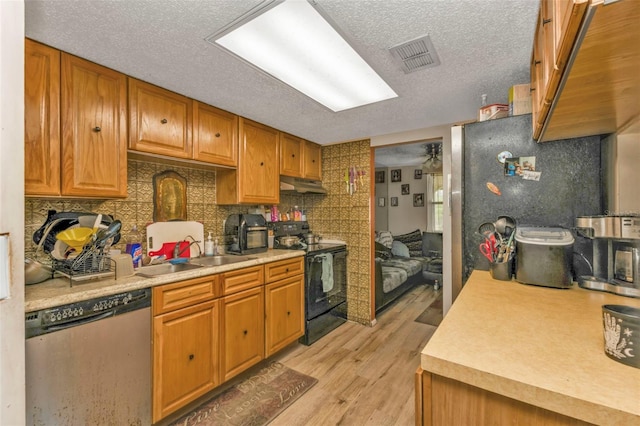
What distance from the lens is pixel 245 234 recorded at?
258 centimetres

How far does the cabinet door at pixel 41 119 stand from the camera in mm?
→ 1389

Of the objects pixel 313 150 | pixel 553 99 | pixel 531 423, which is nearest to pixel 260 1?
pixel 553 99

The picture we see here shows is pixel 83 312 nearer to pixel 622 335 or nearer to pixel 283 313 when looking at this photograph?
pixel 283 313

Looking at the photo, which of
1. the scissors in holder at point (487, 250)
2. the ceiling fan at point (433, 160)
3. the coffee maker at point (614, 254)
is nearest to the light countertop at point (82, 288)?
the scissors in holder at point (487, 250)

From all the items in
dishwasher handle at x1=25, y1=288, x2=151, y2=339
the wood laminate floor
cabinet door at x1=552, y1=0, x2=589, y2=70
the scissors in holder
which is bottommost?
the wood laminate floor

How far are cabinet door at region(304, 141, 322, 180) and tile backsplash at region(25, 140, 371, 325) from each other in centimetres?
8

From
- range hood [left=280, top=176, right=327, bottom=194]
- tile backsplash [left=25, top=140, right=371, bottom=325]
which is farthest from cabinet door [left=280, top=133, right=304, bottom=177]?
tile backsplash [left=25, top=140, right=371, bottom=325]

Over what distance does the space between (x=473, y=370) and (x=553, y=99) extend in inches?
36.6

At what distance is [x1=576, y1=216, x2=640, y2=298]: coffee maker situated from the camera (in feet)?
3.43

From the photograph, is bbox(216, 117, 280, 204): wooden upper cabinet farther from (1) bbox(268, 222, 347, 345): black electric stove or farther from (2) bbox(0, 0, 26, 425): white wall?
(2) bbox(0, 0, 26, 425): white wall

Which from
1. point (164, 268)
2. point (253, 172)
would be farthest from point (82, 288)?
point (253, 172)

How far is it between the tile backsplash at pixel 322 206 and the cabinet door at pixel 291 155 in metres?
0.41

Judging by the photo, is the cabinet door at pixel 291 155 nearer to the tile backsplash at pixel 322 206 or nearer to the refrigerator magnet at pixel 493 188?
the tile backsplash at pixel 322 206

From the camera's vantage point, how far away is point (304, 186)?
312 centimetres
